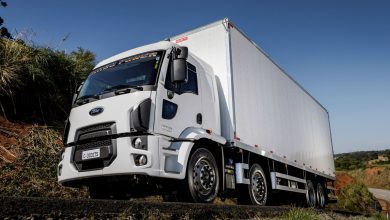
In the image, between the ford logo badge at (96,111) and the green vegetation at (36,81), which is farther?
the green vegetation at (36,81)

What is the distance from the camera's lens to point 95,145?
584cm

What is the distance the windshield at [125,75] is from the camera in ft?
20.6

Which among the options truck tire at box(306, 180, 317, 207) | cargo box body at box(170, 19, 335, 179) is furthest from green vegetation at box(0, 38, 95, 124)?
truck tire at box(306, 180, 317, 207)

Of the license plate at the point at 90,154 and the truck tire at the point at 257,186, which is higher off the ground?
the license plate at the point at 90,154

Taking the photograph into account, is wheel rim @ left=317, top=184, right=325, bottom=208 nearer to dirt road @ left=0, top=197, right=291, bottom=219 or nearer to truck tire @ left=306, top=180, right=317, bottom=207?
truck tire @ left=306, top=180, right=317, bottom=207

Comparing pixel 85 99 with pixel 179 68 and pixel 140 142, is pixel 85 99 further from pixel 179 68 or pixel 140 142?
pixel 179 68

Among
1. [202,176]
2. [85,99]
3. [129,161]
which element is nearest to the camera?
[129,161]

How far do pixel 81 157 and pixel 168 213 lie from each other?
2.25 meters

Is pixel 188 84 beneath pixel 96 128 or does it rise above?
above

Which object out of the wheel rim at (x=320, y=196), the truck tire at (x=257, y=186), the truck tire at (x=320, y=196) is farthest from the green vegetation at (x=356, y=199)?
the truck tire at (x=257, y=186)

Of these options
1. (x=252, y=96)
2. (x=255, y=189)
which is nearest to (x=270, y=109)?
(x=252, y=96)

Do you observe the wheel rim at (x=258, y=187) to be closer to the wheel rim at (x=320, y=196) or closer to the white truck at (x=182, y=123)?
the white truck at (x=182, y=123)

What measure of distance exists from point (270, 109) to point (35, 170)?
19.3 feet

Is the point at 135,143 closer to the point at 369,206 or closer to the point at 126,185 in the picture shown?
the point at 126,185
